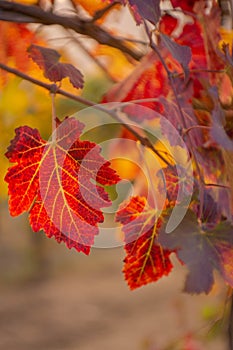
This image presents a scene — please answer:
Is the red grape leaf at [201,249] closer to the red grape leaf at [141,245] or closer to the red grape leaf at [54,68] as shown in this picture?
the red grape leaf at [141,245]

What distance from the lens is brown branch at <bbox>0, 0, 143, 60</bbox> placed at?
1.76 feet

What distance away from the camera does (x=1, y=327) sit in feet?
17.4

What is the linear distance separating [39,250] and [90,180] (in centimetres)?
694

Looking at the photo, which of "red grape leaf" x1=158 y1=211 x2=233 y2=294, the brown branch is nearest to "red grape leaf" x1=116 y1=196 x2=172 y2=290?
"red grape leaf" x1=158 y1=211 x2=233 y2=294

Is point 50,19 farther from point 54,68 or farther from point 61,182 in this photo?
point 61,182

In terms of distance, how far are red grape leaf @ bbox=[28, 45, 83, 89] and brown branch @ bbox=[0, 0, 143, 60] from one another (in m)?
0.03

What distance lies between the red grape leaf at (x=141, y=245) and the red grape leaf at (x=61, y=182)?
49 millimetres

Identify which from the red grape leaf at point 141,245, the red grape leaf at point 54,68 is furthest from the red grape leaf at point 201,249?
the red grape leaf at point 54,68

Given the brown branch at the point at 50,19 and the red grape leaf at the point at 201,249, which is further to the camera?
the brown branch at the point at 50,19

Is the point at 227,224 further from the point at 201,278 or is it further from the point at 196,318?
the point at 196,318

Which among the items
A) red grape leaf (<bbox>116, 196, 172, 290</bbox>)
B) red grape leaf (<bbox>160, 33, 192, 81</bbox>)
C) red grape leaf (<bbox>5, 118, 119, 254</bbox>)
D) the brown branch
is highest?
the brown branch

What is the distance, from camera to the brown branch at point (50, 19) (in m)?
0.54

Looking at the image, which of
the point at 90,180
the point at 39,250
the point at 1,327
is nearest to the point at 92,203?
the point at 90,180

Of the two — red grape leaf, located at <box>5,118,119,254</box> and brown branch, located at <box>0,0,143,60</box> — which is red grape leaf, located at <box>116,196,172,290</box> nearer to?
red grape leaf, located at <box>5,118,119,254</box>
